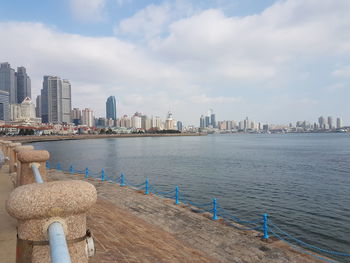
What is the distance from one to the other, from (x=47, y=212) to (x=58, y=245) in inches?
16.7

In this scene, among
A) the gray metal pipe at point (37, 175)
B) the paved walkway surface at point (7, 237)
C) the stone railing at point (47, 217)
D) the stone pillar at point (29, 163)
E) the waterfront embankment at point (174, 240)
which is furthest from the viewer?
the waterfront embankment at point (174, 240)

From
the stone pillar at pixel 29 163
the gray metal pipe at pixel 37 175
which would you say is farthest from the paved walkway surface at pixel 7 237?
the gray metal pipe at pixel 37 175

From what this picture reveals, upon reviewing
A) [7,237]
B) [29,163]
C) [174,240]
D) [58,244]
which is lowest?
[174,240]

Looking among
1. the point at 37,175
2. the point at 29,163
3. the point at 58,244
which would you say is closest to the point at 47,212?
the point at 58,244

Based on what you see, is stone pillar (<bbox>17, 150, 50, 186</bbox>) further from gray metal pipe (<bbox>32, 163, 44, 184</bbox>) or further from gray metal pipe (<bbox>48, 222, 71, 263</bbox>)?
gray metal pipe (<bbox>48, 222, 71, 263</bbox>)

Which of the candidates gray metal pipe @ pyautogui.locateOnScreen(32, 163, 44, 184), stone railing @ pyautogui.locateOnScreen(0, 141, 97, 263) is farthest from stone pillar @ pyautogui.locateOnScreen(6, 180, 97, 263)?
gray metal pipe @ pyautogui.locateOnScreen(32, 163, 44, 184)

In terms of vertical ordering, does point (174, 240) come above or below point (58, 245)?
below

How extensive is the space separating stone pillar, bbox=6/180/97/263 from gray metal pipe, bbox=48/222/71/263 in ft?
0.32

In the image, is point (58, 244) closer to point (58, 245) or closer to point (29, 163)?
point (58, 245)

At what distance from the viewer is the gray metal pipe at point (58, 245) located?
173cm

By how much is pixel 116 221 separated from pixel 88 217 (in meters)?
1.00

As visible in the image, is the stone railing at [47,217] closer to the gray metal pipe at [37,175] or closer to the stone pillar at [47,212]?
the stone pillar at [47,212]

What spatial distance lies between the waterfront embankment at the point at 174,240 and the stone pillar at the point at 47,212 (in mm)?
4229

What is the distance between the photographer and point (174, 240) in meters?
8.84
